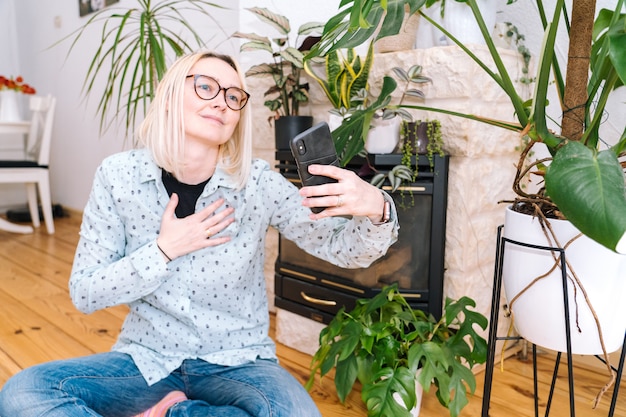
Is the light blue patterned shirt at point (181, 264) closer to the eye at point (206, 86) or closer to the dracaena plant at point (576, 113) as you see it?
the eye at point (206, 86)

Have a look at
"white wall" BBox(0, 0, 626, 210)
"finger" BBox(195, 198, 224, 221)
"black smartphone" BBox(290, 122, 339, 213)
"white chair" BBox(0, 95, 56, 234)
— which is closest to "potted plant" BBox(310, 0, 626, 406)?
"black smartphone" BBox(290, 122, 339, 213)

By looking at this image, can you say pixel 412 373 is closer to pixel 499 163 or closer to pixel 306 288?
pixel 306 288

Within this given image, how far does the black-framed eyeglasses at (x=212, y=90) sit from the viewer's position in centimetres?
121

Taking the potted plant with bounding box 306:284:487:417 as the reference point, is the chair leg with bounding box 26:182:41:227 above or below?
below

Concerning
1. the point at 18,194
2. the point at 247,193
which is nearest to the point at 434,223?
the point at 247,193

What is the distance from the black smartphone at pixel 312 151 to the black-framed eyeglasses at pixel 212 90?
0.31 m

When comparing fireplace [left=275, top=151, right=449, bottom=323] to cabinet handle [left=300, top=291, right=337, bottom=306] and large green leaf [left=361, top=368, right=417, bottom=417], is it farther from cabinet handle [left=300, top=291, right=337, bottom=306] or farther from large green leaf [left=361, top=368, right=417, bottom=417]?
large green leaf [left=361, top=368, right=417, bottom=417]

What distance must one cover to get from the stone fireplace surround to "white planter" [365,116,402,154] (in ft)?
0.38

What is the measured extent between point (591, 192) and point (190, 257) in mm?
849

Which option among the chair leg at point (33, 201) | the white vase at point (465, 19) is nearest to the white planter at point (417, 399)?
the white vase at point (465, 19)

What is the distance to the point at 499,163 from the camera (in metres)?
1.75

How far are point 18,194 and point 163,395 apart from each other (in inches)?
173

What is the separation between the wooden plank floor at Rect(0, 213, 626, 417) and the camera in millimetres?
1543

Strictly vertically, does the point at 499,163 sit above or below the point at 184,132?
below
